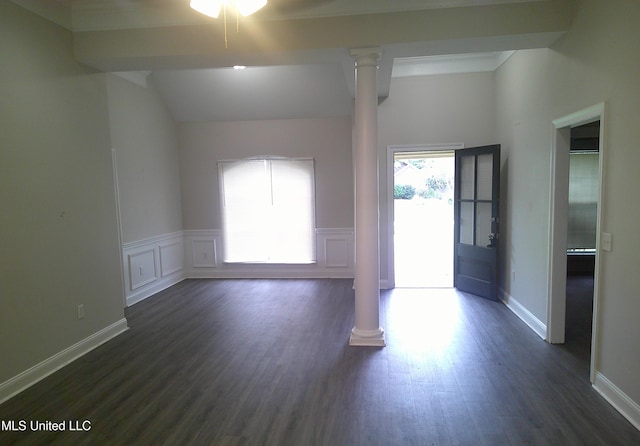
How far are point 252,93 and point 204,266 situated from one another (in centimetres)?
306

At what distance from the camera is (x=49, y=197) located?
10.2ft

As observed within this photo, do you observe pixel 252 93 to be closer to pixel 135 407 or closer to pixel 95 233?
pixel 95 233

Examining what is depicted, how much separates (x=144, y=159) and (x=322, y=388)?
13.9ft

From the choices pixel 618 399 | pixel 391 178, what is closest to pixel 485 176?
pixel 391 178

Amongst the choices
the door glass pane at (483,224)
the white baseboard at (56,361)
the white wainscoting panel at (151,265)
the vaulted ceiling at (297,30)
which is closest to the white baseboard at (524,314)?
the door glass pane at (483,224)

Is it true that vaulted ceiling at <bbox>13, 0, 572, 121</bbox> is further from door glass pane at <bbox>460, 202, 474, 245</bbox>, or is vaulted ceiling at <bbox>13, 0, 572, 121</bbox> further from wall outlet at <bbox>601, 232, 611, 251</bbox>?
door glass pane at <bbox>460, 202, 474, 245</bbox>

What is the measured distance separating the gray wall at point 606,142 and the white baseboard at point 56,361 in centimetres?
432

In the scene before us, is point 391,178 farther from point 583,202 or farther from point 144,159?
point 144,159

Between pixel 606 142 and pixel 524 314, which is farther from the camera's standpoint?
pixel 524 314

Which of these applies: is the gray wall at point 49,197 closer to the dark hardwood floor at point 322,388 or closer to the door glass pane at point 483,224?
the dark hardwood floor at point 322,388

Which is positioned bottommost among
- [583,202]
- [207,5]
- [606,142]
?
[583,202]

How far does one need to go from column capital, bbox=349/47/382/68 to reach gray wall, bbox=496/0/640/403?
1566 mm

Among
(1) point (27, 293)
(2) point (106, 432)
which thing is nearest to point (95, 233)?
(1) point (27, 293)

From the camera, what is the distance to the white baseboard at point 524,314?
3644mm
